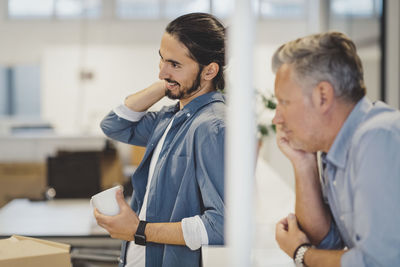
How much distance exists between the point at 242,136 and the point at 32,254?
76 cm

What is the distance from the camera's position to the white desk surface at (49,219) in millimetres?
2271

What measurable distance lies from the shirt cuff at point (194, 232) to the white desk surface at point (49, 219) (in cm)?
108

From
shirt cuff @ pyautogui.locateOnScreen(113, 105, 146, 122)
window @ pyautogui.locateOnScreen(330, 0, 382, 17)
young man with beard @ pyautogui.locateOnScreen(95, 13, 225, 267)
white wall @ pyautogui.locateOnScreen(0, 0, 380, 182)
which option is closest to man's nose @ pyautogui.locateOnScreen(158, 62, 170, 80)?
young man with beard @ pyautogui.locateOnScreen(95, 13, 225, 267)

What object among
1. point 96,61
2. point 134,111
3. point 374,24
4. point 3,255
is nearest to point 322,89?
point 134,111

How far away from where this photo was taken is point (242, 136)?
0.74 m

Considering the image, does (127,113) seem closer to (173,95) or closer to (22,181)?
(173,95)

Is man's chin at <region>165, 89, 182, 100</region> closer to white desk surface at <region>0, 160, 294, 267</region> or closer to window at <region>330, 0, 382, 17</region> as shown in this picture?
white desk surface at <region>0, 160, 294, 267</region>

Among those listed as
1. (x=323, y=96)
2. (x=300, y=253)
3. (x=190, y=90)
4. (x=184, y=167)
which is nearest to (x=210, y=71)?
(x=190, y=90)

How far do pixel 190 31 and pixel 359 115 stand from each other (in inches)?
21.6

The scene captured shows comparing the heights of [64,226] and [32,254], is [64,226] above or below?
below

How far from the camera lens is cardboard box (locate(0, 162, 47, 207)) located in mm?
A: 4191

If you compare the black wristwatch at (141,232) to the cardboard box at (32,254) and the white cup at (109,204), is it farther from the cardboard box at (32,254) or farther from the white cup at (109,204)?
the cardboard box at (32,254)

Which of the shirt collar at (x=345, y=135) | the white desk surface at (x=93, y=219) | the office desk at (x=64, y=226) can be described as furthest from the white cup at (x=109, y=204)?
the office desk at (x=64, y=226)

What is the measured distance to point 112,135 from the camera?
5.58 feet
